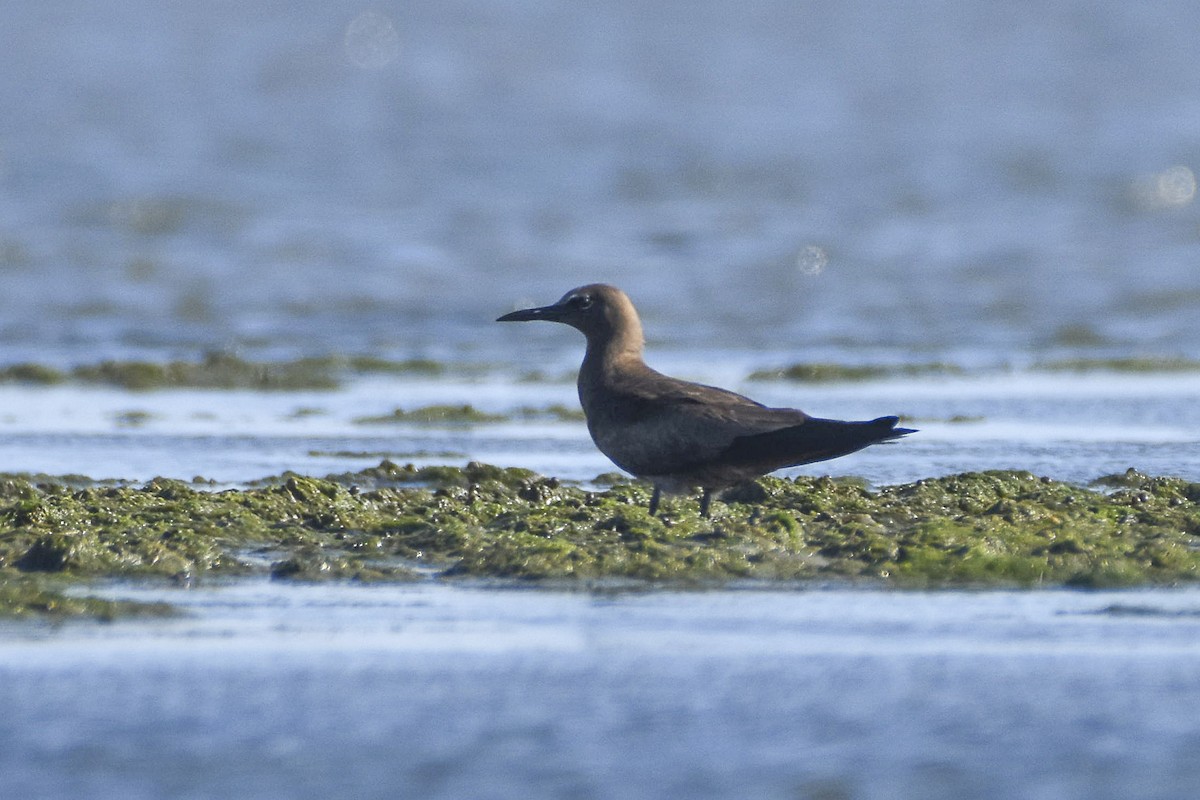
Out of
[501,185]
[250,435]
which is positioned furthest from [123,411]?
[501,185]

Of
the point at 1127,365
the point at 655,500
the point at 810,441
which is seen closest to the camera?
the point at 810,441

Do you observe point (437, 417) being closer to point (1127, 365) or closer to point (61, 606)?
point (1127, 365)

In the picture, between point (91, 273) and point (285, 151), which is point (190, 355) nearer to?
point (91, 273)

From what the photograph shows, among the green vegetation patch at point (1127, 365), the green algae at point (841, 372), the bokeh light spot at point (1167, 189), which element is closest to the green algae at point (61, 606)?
the green algae at point (841, 372)

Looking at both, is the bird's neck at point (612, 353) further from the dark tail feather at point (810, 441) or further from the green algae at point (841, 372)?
the green algae at point (841, 372)

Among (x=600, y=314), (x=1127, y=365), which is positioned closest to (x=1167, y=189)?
(x=1127, y=365)

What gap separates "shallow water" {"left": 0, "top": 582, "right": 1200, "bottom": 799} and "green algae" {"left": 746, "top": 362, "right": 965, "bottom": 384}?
274 inches

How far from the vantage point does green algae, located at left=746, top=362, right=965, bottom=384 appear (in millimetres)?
12922

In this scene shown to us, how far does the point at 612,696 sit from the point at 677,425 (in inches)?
89.4

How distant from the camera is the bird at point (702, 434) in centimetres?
691

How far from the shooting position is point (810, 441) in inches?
272

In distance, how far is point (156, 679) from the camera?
16.4 feet

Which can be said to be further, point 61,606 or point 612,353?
point 612,353

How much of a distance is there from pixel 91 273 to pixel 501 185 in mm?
7461
